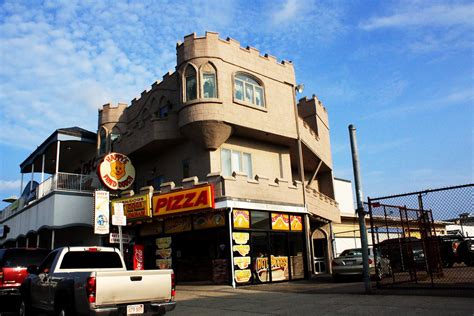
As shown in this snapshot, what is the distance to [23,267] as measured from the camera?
42.2 feet

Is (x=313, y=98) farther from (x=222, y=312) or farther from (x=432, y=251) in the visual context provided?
(x=222, y=312)

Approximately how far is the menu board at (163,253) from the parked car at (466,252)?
541 inches

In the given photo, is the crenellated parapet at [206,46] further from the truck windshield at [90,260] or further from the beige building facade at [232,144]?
the truck windshield at [90,260]

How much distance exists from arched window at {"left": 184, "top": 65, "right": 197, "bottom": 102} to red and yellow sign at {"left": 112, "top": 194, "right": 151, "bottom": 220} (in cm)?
536

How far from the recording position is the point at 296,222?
849 inches

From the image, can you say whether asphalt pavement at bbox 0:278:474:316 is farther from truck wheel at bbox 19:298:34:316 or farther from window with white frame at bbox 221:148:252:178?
window with white frame at bbox 221:148:252:178

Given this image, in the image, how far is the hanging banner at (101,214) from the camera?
1427 cm

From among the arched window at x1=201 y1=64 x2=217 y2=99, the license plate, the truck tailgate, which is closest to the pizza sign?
the arched window at x1=201 y1=64 x2=217 y2=99

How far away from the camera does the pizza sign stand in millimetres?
22484

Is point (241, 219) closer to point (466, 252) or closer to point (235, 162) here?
point (235, 162)

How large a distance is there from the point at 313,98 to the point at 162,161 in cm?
1105

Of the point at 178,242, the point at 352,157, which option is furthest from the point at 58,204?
the point at 352,157

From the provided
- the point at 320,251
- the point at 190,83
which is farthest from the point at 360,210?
the point at 320,251

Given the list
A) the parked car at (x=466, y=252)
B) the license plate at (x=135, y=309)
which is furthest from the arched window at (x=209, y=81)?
the license plate at (x=135, y=309)
